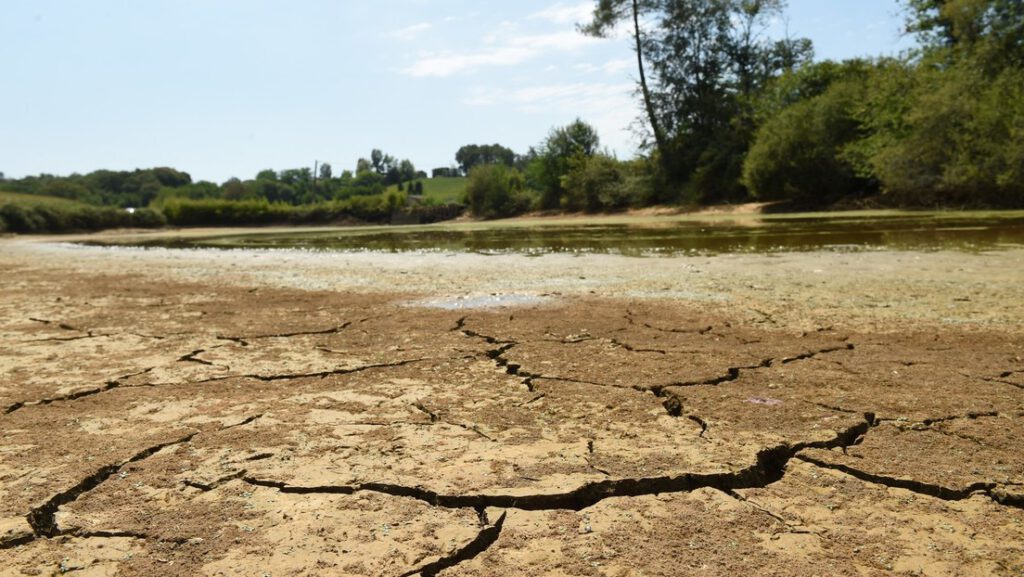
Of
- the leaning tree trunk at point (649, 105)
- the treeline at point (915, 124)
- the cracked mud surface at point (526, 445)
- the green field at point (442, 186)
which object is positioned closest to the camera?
the cracked mud surface at point (526, 445)

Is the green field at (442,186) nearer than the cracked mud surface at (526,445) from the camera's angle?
No

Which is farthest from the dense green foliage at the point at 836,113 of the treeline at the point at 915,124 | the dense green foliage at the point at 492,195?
the dense green foliage at the point at 492,195

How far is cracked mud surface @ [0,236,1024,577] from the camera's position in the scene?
5.25 ft

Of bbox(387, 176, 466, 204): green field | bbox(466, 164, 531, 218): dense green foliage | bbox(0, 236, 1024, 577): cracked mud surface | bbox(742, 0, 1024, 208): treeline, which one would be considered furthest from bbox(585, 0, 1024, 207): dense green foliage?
bbox(387, 176, 466, 204): green field

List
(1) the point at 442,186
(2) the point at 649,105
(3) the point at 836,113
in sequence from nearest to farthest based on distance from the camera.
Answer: (3) the point at 836,113
(2) the point at 649,105
(1) the point at 442,186

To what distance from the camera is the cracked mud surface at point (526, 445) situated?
63.0 inches

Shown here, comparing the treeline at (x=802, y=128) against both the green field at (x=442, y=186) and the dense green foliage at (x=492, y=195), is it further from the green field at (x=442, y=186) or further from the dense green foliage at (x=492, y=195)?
the green field at (x=442, y=186)

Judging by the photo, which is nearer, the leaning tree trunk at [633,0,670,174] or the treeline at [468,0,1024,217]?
the treeline at [468,0,1024,217]

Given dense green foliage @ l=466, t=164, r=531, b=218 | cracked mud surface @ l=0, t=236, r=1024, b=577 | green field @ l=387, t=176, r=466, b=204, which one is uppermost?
green field @ l=387, t=176, r=466, b=204

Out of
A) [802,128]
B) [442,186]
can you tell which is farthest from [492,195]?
[442,186]

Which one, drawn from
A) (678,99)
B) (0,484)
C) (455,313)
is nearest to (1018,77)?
(678,99)

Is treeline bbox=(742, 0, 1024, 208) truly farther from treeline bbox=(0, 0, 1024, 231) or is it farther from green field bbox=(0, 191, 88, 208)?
green field bbox=(0, 191, 88, 208)

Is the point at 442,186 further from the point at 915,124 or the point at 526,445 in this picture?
the point at 526,445

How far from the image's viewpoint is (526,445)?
227 cm
